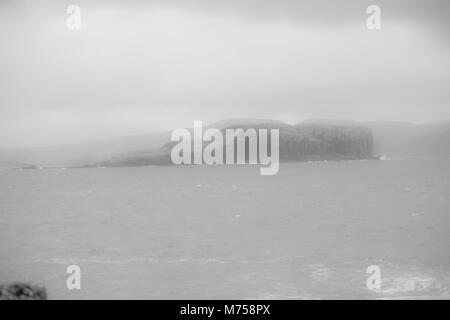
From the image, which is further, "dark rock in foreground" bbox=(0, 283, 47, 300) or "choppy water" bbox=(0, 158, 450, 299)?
"choppy water" bbox=(0, 158, 450, 299)

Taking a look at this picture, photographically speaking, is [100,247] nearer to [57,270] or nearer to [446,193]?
[57,270]

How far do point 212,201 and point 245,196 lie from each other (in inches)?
541

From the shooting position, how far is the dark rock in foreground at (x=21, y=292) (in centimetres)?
1938

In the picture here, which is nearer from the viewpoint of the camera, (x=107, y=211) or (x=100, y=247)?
(x=100, y=247)

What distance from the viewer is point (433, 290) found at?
29.5 meters

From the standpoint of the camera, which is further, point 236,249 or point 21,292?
point 236,249

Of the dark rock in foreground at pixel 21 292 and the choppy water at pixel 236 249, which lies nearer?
the dark rock in foreground at pixel 21 292

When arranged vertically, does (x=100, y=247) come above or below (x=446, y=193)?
below

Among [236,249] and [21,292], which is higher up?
[236,249]

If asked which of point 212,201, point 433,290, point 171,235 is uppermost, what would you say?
point 212,201

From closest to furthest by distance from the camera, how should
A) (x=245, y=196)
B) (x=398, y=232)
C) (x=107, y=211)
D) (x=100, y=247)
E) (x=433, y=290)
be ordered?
(x=433, y=290), (x=100, y=247), (x=398, y=232), (x=107, y=211), (x=245, y=196)

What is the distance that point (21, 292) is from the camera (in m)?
19.9

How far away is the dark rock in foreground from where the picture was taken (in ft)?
63.6
